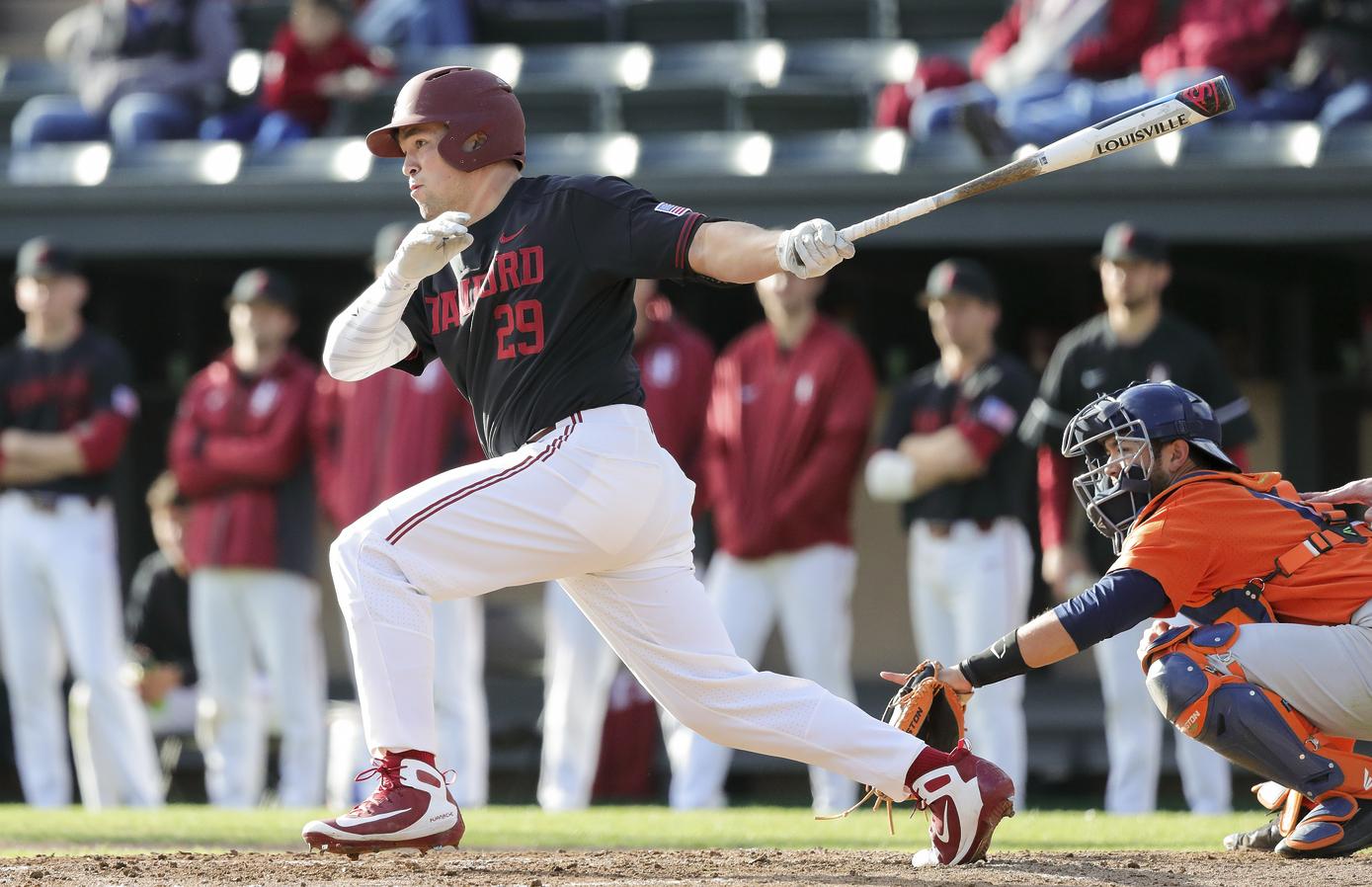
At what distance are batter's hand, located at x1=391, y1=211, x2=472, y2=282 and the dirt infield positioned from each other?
1.19 meters

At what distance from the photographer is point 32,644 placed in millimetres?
7613

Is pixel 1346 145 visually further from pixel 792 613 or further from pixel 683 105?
pixel 683 105

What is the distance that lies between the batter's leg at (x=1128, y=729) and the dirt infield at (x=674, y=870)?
243 cm

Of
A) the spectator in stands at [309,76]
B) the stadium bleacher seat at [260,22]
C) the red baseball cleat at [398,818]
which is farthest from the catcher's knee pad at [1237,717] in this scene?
the stadium bleacher seat at [260,22]

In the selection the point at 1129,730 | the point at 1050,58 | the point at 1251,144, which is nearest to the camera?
the point at 1129,730

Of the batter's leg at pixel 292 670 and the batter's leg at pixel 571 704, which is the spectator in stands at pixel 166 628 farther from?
the batter's leg at pixel 571 704

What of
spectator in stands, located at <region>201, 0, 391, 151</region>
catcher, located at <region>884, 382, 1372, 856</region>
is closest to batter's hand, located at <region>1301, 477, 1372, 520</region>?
catcher, located at <region>884, 382, 1372, 856</region>

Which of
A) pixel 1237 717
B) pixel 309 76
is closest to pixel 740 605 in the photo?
pixel 1237 717

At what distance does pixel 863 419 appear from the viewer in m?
7.41

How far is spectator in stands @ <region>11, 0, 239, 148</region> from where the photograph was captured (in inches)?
372

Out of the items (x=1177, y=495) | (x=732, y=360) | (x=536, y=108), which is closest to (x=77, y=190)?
(x=536, y=108)

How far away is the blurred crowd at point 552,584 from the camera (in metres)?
7.04

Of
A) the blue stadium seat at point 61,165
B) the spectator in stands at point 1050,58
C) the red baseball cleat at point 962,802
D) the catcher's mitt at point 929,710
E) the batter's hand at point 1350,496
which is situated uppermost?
the spectator in stands at point 1050,58

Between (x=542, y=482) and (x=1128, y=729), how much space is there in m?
3.55
